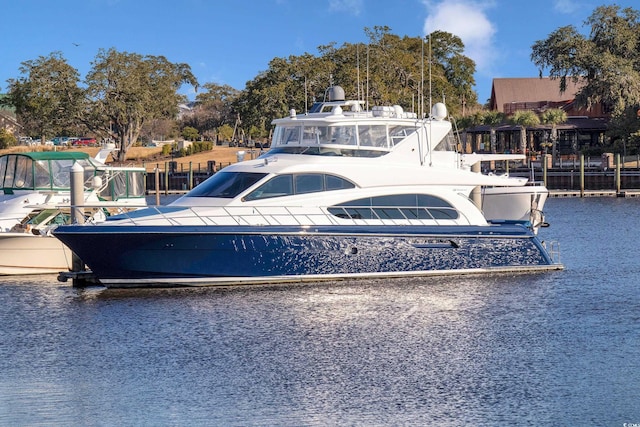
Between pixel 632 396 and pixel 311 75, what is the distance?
70.3m

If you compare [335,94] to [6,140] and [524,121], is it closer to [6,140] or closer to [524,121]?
[524,121]

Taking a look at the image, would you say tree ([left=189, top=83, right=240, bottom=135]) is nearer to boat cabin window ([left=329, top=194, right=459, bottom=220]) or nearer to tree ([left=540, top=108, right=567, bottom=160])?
tree ([left=540, top=108, right=567, bottom=160])

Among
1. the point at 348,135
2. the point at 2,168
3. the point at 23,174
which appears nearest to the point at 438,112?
the point at 348,135

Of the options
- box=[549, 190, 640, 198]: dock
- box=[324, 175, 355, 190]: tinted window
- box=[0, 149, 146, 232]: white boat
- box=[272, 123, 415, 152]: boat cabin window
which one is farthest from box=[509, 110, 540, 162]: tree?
box=[324, 175, 355, 190]: tinted window

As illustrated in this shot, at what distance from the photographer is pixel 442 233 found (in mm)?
24656

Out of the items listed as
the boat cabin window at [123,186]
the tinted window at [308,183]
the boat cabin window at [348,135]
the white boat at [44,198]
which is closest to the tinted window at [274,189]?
the tinted window at [308,183]

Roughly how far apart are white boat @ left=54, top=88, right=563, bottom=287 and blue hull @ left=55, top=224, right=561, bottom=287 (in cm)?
2

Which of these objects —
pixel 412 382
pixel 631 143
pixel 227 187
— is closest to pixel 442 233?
pixel 227 187

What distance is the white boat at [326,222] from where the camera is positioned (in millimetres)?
23266

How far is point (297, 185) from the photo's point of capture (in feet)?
79.4

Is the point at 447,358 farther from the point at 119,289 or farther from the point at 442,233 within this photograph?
the point at 119,289

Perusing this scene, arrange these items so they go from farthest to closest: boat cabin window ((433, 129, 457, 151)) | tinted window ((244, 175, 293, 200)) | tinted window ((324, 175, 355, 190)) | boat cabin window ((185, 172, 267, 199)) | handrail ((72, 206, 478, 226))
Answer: boat cabin window ((433, 129, 457, 151)) → tinted window ((324, 175, 355, 190)) → boat cabin window ((185, 172, 267, 199)) → tinted window ((244, 175, 293, 200)) → handrail ((72, 206, 478, 226))

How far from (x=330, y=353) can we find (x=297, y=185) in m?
6.54

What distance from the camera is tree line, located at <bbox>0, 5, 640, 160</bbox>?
269ft
